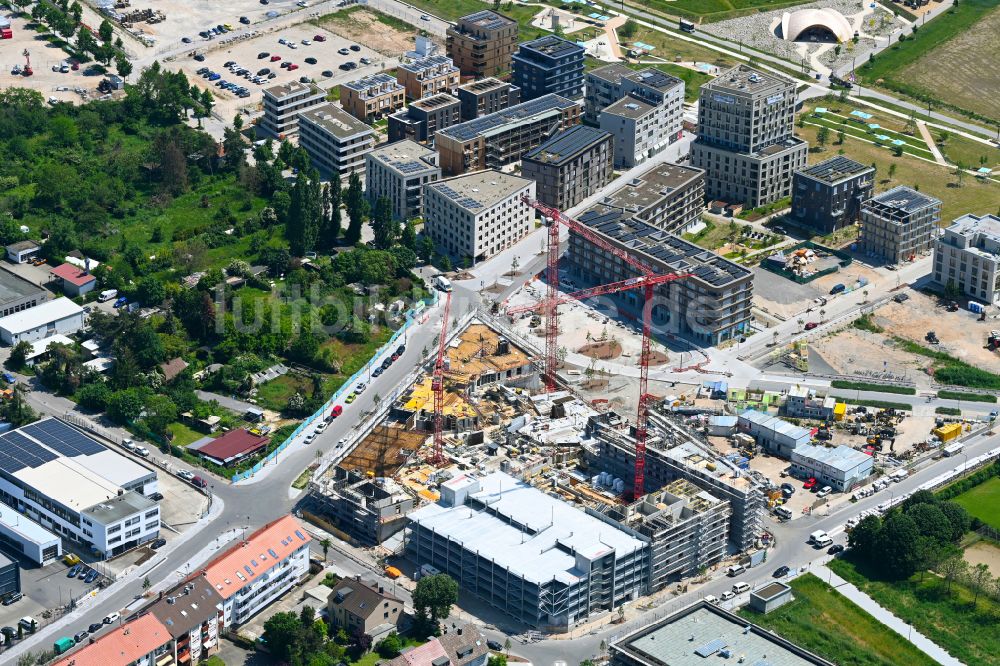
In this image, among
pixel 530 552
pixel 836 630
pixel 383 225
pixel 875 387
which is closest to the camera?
pixel 836 630

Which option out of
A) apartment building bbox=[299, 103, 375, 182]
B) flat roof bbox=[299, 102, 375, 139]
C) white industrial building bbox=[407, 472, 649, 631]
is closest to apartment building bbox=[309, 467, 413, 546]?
white industrial building bbox=[407, 472, 649, 631]

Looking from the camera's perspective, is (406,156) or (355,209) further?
(406,156)

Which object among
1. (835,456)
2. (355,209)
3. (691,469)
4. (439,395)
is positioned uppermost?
(355,209)

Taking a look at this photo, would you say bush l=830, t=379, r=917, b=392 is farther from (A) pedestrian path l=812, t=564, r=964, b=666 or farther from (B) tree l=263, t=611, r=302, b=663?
(B) tree l=263, t=611, r=302, b=663

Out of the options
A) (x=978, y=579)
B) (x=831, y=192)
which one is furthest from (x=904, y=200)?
(x=978, y=579)

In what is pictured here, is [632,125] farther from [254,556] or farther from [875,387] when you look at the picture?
[254,556]

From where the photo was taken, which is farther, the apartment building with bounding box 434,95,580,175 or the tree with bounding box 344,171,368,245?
the apartment building with bounding box 434,95,580,175

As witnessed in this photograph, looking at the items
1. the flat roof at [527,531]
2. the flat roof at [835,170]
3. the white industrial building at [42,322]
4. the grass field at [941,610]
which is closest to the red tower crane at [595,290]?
the flat roof at [527,531]
